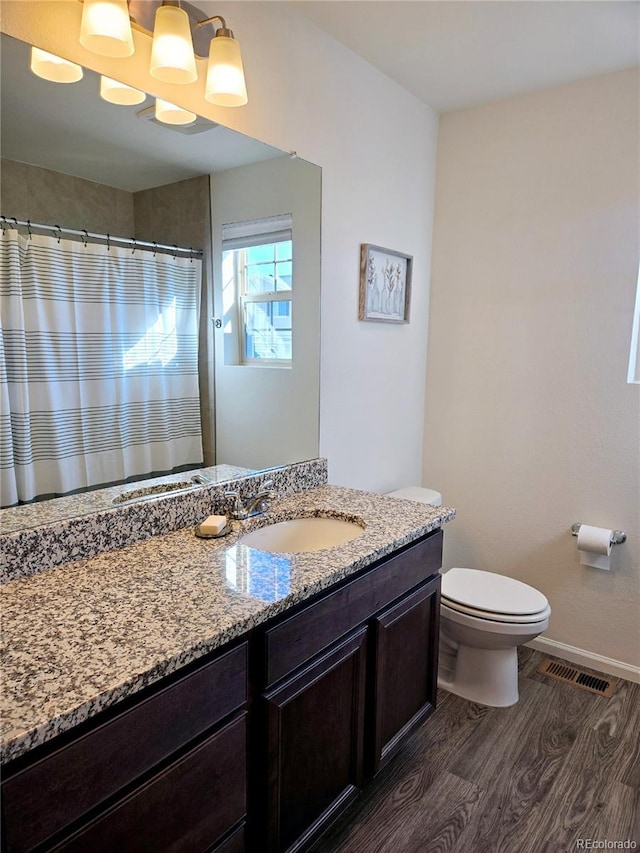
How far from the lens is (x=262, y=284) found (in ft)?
6.26

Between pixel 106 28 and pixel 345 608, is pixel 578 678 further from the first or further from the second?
pixel 106 28

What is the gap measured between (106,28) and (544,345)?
202cm

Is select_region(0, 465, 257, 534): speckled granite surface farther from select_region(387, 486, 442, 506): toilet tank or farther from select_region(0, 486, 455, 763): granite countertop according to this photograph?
select_region(387, 486, 442, 506): toilet tank

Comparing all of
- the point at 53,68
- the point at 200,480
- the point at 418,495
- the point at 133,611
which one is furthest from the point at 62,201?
the point at 418,495

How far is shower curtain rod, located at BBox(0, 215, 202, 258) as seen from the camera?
121 cm

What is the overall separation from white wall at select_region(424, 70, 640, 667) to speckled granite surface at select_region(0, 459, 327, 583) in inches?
50.3

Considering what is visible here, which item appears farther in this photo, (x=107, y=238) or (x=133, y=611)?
(x=107, y=238)

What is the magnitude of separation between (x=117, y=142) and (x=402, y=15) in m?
1.10

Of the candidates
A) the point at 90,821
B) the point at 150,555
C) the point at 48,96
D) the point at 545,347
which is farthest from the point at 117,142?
the point at 545,347

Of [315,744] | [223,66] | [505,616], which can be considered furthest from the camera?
[505,616]

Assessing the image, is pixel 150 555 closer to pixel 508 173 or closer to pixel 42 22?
pixel 42 22

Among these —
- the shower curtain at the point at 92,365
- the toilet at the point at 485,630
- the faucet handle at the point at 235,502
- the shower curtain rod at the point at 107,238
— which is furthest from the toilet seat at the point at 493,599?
the shower curtain rod at the point at 107,238

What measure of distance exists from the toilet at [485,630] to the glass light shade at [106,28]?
2.04m

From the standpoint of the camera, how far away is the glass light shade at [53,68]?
1213 millimetres
